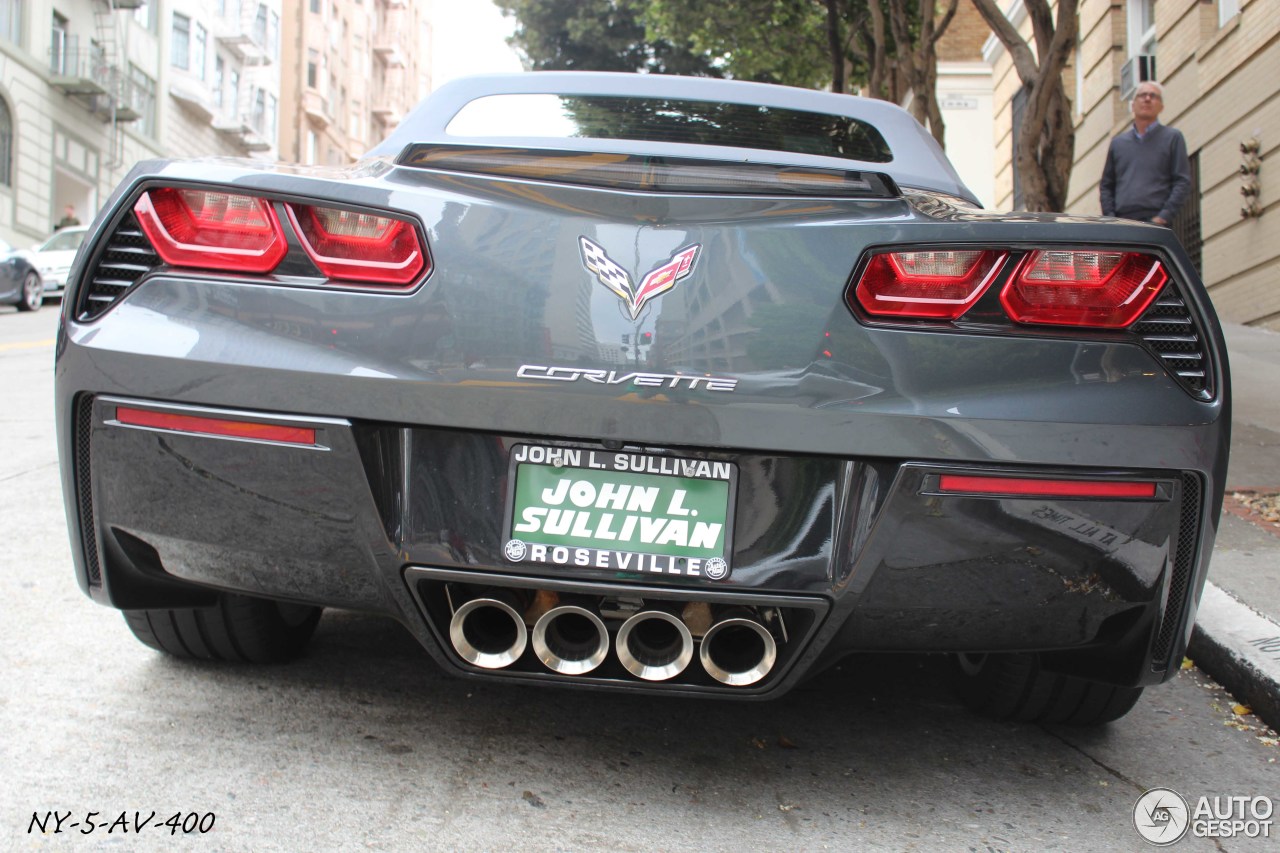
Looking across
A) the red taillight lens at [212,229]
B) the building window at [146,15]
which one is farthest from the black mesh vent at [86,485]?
the building window at [146,15]

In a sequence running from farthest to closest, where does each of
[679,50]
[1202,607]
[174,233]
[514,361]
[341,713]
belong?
1. [679,50]
2. [1202,607]
3. [341,713]
4. [174,233]
5. [514,361]

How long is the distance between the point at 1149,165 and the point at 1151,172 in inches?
1.9

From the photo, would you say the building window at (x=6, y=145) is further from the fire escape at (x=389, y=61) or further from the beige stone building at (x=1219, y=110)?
the fire escape at (x=389, y=61)

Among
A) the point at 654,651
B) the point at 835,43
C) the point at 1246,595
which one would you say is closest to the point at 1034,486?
the point at 654,651

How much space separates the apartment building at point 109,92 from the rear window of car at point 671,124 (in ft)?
94.5

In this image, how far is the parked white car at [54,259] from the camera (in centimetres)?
2116

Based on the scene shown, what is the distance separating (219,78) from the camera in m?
46.1

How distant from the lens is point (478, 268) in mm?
2168

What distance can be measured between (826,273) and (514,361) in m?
0.55

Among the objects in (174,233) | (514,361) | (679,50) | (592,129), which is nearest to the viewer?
(514,361)

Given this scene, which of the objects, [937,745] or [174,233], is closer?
[174,233]

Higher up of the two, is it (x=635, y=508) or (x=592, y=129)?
(x=592, y=129)

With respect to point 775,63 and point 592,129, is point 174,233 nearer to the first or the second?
point 592,129

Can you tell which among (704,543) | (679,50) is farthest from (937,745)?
(679,50)
